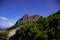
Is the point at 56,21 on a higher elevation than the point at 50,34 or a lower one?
higher

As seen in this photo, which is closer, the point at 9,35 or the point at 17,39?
the point at 17,39

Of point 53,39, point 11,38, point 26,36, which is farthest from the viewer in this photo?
point 11,38

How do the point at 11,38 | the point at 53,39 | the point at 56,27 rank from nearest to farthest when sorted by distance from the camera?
1. the point at 53,39
2. the point at 56,27
3. the point at 11,38

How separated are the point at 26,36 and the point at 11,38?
11457mm

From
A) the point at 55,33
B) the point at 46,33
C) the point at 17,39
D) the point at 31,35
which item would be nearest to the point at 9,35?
the point at 17,39

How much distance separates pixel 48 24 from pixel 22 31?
10.1 meters

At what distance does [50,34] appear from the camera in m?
53.7

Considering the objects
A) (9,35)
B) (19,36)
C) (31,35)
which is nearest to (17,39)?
(19,36)

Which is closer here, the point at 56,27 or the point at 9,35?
the point at 56,27

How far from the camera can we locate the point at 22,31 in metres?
59.5

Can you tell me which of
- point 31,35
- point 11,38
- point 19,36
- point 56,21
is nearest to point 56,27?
point 56,21

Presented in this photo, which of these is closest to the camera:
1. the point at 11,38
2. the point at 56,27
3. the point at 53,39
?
the point at 53,39

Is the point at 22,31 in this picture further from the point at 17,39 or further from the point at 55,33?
the point at 55,33

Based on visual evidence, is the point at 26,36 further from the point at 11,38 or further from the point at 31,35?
the point at 11,38
